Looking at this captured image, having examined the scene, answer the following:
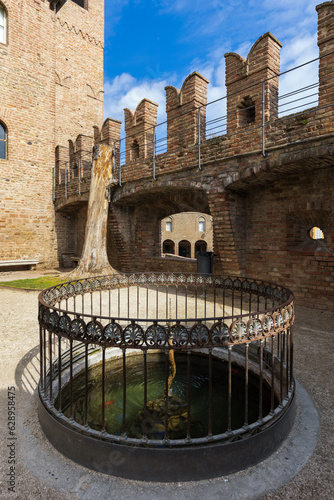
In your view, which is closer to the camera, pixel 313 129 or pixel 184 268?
pixel 313 129

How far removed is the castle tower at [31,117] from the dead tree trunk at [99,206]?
4.22 metres

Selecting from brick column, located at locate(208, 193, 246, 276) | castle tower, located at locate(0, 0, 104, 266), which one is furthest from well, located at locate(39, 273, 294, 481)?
castle tower, located at locate(0, 0, 104, 266)

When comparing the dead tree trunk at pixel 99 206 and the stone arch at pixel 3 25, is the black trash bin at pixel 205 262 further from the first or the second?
the stone arch at pixel 3 25

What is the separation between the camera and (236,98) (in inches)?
258

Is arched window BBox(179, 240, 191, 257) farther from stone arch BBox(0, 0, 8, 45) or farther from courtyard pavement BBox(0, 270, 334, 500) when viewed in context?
courtyard pavement BBox(0, 270, 334, 500)

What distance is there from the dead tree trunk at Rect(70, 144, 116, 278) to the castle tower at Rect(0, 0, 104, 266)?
4.22 meters

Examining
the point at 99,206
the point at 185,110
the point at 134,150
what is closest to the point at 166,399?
the point at 185,110

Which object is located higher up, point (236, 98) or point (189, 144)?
point (236, 98)

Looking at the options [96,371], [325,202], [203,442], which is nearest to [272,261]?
[325,202]

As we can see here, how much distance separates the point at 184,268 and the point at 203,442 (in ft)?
24.6

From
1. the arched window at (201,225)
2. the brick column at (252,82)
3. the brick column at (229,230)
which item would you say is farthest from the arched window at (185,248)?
the brick column at (252,82)

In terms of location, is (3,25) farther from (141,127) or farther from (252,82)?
(252,82)

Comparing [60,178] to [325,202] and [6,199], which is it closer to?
[6,199]

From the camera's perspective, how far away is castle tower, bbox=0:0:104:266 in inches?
447
